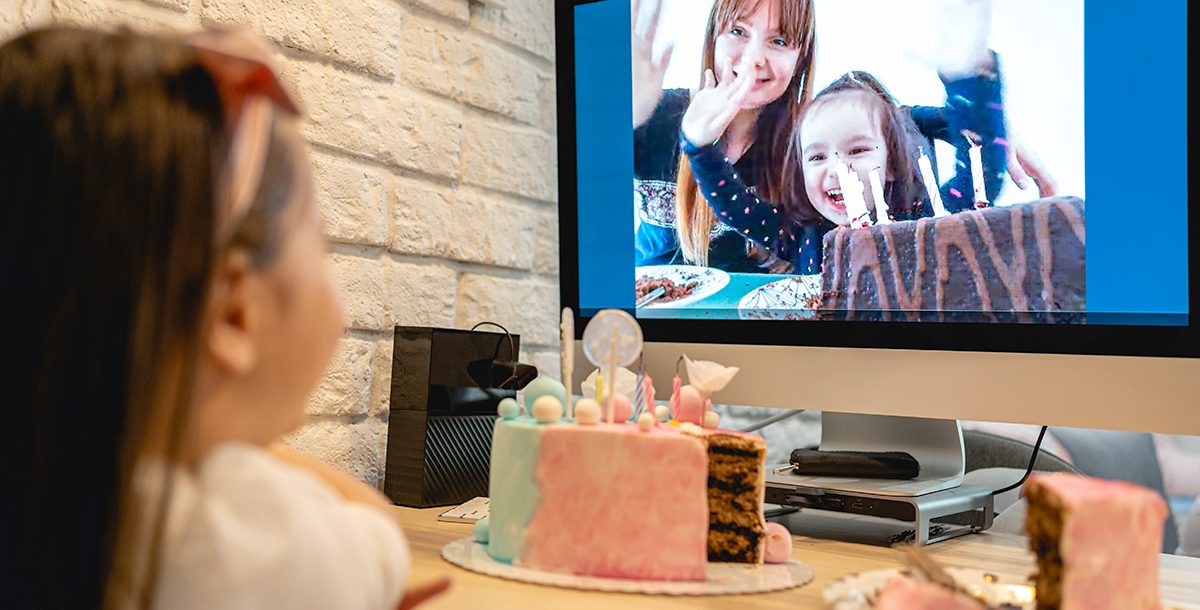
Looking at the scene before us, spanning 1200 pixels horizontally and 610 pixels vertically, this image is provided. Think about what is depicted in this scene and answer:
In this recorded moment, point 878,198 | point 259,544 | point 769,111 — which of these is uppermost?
point 769,111

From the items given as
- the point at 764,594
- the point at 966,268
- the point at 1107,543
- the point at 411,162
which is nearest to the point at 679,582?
the point at 764,594

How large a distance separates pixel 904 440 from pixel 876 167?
0.33 metres

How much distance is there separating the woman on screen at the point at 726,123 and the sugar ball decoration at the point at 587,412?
1.15 ft

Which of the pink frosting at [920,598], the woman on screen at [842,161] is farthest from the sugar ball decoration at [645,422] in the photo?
the woman on screen at [842,161]

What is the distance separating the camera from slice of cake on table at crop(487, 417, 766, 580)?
2.68 ft

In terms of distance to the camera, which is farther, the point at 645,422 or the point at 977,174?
the point at 977,174

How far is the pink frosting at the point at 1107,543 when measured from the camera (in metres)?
0.61

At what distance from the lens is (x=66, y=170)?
433mm

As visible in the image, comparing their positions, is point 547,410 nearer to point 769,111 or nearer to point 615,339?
point 615,339

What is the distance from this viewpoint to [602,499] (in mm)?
826

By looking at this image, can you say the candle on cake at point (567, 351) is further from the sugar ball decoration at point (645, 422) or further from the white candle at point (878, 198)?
the white candle at point (878, 198)

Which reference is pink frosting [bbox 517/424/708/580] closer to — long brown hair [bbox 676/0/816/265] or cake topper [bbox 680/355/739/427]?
cake topper [bbox 680/355/739/427]

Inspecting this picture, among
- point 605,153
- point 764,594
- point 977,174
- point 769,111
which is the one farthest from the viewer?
point 605,153

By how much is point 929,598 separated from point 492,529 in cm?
38
